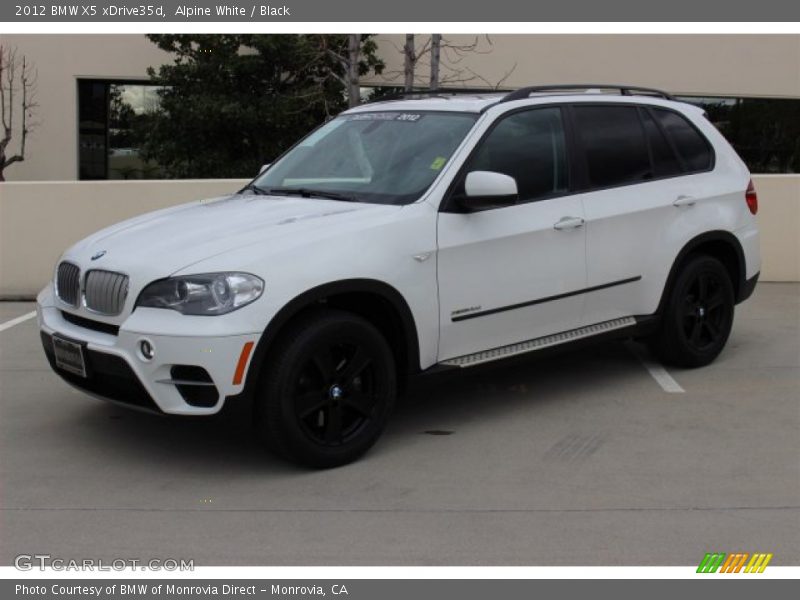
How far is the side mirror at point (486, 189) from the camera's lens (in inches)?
213

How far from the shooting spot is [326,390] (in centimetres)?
508

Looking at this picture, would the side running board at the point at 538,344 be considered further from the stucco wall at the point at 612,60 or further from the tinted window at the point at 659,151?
the stucco wall at the point at 612,60

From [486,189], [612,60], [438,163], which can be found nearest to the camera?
[486,189]

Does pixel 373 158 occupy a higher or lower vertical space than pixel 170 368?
higher

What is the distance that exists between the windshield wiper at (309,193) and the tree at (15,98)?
11.5 metres

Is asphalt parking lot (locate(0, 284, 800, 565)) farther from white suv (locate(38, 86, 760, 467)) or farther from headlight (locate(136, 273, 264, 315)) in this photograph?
headlight (locate(136, 273, 264, 315))

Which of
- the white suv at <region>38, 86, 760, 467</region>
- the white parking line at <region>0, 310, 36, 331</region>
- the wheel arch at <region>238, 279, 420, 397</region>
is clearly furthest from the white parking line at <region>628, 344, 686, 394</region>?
the white parking line at <region>0, 310, 36, 331</region>

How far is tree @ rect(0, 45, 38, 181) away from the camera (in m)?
16.4

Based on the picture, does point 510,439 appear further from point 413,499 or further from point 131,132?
point 131,132

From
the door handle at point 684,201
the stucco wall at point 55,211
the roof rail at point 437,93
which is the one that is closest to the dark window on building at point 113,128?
the stucco wall at point 55,211

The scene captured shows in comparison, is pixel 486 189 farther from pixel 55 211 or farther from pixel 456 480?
pixel 55 211

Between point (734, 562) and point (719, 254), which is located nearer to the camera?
point (734, 562)

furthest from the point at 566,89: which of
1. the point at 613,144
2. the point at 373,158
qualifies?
the point at 373,158

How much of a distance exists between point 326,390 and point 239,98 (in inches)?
451
